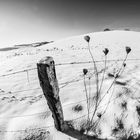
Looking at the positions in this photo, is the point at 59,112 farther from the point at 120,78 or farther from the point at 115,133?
the point at 120,78

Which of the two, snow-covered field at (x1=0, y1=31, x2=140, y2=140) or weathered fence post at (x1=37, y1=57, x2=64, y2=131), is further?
snow-covered field at (x1=0, y1=31, x2=140, y2=140)

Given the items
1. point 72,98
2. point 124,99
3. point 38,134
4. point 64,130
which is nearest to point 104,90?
point 124,99

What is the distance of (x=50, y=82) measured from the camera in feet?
5.48

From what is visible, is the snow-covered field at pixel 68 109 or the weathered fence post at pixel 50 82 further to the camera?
the snow-covered field at pixel 68 109

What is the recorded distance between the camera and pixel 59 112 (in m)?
1.88

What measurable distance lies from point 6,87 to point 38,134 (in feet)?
5.83

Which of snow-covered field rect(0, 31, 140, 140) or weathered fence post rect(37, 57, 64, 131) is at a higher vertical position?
weathered fence post rect(37, 57, 64, 131)

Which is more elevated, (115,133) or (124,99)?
(124,99)

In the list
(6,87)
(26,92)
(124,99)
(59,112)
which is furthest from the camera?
(6,87)

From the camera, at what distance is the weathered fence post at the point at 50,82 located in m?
1.59

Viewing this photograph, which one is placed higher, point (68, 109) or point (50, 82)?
point (50, 82)

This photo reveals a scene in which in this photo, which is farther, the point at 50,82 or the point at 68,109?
the point at 68,109

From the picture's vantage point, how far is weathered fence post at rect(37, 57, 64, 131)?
159 cm

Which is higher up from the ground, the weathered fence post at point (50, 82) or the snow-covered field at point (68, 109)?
the weathered fence post at point (50, 82)
